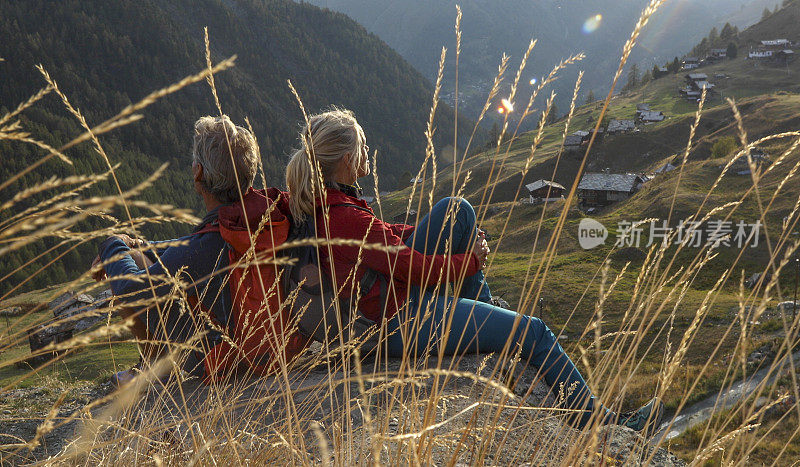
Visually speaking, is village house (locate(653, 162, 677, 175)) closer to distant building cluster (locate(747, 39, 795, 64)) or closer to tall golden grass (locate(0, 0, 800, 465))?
distant building cluster (locate(747, 39, 795, 64))

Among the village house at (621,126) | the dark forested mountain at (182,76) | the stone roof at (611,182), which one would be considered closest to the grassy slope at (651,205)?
the village house at (621,126)

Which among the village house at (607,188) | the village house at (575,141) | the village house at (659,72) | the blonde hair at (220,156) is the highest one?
the village house at (659,72)

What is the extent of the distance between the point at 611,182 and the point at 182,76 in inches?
4854

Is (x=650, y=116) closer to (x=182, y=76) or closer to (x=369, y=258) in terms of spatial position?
(x=369, y=258)

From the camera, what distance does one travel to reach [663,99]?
79.7 meters

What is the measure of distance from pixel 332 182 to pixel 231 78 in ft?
521

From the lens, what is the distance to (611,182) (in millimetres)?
46438

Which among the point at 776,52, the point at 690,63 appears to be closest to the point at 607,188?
the point at 776,52

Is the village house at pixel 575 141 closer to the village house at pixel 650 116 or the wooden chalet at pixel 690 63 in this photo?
the village house at pixel 650 116

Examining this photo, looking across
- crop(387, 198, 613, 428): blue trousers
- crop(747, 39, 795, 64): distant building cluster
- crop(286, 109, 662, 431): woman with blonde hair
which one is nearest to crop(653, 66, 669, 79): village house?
crop(747, 39, 795, 64): distant building cluster

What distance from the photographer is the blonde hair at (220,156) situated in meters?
2.90

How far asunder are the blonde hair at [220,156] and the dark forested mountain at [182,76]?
75.7 m

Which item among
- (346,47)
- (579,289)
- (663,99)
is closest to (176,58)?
(346,47)

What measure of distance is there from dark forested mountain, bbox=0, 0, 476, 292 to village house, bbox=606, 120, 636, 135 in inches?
1748
